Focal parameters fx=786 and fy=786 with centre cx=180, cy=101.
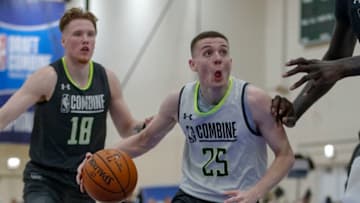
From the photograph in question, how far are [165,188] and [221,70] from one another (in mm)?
13177

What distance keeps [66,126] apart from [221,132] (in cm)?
139

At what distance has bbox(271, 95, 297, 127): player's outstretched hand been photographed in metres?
4.05

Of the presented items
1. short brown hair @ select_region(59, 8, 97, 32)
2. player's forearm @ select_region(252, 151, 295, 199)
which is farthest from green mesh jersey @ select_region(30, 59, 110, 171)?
player's forearm @ select_region(252, 151, 295, 199)

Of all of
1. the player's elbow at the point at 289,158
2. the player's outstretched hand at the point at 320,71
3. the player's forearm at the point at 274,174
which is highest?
the player's outstretched hand at the point at 320,71

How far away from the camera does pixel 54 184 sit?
578cm

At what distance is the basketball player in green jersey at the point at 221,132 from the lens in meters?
5.00

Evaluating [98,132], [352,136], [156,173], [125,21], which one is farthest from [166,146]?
[98,132]

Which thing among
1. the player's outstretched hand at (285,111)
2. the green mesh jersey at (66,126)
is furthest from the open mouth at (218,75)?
the green mesh jersey at (66,126)

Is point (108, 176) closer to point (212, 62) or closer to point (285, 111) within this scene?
point (212, 62)

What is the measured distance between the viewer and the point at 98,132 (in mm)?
5984

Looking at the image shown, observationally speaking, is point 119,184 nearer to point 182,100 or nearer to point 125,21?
point 182,100

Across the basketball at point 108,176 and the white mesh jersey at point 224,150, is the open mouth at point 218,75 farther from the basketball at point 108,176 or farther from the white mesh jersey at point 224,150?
the basketball at point 108,176

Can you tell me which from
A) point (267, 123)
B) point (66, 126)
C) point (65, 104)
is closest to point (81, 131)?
point (66, 126)

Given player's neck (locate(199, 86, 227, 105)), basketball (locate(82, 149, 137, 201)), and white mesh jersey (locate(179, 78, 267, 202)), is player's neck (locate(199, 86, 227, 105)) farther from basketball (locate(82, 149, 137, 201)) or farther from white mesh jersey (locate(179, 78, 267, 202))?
basketball (locate(82, 149, 137, 201))
